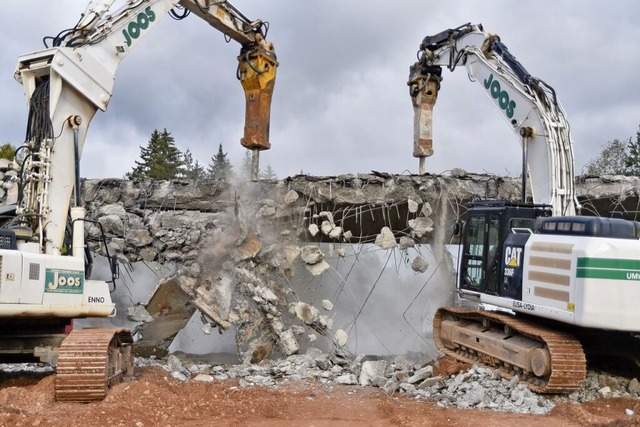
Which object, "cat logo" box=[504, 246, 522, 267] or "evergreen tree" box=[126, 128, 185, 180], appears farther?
"evergreen tree" box=[126, 128, 185, 180]

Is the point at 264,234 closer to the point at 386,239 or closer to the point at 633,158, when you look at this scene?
the point at 386,239

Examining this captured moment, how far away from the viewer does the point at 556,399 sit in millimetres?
7523

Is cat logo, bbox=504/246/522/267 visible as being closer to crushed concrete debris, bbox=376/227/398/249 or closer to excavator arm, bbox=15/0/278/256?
crushed concrete debris, bbox=376/227/398/249

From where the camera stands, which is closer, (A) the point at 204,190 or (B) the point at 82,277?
(B) the point at 82,277

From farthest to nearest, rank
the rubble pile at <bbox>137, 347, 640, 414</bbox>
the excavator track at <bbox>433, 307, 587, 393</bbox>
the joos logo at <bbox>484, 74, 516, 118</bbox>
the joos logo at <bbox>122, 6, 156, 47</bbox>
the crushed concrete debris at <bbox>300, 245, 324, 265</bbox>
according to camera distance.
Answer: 1. the crushed concrete debris at <bbox>300, 245, 324, 265</bbox>
2. the joos logo at <bbox>484, 74, 516, 118</bbox>
3. the joos logo at <bbox>122, 6, 156, 47</bbox>
4. the rubble pile at <bbox>137, 347, 640, 414</bbox>
5. the excavator track at <bbox>433, 307, 587, 393</bbox>

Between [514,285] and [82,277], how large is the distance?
5.30 metres

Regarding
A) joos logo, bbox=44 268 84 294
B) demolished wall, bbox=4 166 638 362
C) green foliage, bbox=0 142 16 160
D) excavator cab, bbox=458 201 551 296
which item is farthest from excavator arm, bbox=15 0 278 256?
green foliage, bbox=0 142 16 160

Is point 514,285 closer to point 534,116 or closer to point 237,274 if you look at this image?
point 534,116

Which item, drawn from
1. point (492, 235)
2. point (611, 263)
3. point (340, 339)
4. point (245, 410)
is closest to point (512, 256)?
point (492, 235)

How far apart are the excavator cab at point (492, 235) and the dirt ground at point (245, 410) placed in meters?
2.08

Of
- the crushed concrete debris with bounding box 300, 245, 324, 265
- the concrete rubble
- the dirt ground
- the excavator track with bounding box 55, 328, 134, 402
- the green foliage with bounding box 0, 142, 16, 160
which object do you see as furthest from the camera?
the green foliage with bounding box 0, 142, 16, 160

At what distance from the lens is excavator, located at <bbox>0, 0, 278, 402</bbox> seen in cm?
692

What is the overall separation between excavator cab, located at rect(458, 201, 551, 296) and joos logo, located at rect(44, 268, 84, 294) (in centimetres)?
525

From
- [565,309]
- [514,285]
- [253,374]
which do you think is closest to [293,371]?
[253,374]
